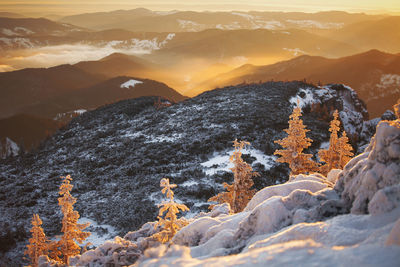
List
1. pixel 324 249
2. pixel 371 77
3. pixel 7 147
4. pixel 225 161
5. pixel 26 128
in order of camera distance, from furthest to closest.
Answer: pixel 371 77 < pixel 26 128 < pixel 7 147 < pixel 225 161 < pixel 324 249

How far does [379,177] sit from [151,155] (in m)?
28.8

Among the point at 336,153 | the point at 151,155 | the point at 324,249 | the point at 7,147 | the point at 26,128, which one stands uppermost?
the point at 324,249

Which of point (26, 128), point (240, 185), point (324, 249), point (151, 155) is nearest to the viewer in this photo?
point (324, 249)

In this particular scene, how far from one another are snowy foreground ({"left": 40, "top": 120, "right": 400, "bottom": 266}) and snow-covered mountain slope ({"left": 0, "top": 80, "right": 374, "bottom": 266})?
1289 centimetres

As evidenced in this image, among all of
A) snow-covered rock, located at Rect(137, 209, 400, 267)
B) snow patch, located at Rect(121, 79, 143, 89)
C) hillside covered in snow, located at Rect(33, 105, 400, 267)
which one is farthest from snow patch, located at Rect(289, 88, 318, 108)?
snow patch, located at Rect(121, 79, 143, 89)

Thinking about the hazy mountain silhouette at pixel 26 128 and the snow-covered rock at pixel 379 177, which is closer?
the snow-covered rock at pixel 379 177

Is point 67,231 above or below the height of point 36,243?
above

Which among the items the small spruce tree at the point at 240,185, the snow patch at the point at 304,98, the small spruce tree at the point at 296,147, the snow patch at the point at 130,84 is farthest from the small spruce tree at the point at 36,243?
the snow patch at the point at 130,84

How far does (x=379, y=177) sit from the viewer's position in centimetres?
700

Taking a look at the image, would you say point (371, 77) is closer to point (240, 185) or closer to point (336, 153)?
point (336, 153)

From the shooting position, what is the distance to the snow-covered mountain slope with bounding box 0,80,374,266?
24.3m

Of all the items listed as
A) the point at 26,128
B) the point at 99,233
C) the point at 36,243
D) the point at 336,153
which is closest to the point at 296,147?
the point at 336,153

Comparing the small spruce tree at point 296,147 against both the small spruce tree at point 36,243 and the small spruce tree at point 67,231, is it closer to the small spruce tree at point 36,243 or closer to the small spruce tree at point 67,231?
the small spruce tree at point 67,231

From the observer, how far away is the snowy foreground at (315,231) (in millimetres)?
4977
